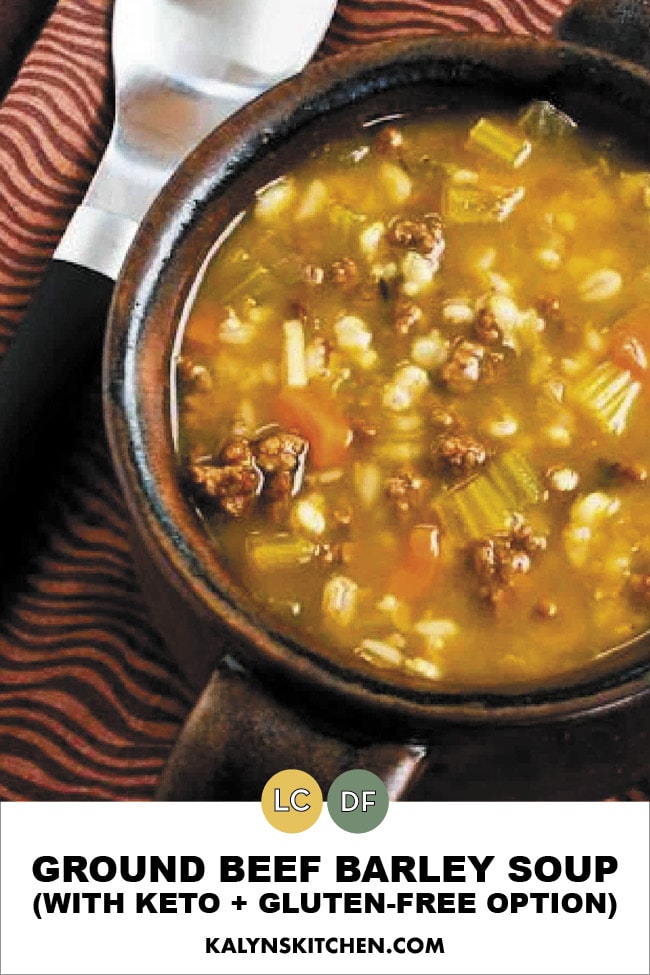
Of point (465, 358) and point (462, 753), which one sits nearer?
point (462, 753)

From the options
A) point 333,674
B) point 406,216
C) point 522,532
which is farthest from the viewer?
point 406,216

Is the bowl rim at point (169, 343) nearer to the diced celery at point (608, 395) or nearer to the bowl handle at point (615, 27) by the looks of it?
the bowl handle at point (615, 27)

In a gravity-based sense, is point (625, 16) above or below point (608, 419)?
above

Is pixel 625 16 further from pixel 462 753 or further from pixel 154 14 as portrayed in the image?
pixel 462 753

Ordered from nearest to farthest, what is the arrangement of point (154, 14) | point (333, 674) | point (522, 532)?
1. point (333, 674)
2. point (522, 532)
3. point (154, 14)

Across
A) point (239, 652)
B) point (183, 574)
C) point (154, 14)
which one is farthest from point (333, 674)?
point (154, 14)

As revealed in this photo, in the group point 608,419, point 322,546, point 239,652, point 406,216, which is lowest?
point 239,652

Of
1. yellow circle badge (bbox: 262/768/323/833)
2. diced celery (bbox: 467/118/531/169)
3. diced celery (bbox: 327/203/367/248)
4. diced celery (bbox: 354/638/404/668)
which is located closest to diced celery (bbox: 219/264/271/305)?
diced celery (bbox: 327/203/367/248)
